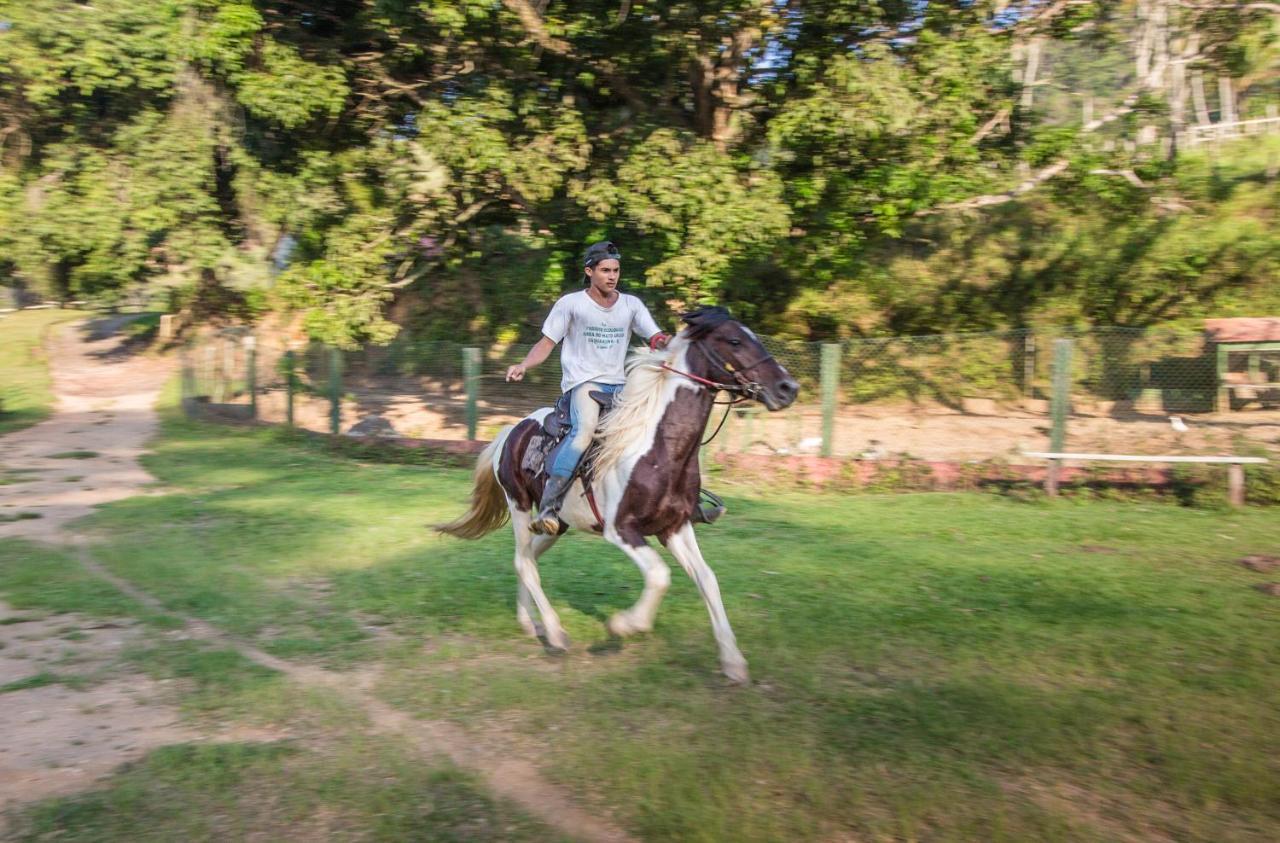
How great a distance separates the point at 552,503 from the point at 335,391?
12.8 m

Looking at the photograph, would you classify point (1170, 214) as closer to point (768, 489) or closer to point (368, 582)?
point (768, 489)

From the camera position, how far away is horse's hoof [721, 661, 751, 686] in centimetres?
582

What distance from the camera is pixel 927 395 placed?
53.0ft

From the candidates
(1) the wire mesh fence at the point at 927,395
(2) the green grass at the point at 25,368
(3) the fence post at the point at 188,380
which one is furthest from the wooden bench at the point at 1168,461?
(2) the green grass at the point at 25,368

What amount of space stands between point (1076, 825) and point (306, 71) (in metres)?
15.0

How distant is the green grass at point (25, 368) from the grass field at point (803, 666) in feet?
42.1

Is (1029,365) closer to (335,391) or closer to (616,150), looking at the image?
(616,150)

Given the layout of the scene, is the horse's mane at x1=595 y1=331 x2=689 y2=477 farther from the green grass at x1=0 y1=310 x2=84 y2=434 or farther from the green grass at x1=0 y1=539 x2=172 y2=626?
the green grass at x1=0 y1=310 x2=84 y2=434

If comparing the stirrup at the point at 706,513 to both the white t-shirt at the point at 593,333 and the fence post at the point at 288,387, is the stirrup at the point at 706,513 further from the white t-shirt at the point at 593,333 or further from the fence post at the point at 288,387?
the fence post at the point at 288,387

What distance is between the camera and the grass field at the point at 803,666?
437 cm

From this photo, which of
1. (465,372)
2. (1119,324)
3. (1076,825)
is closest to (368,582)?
(1076,825)

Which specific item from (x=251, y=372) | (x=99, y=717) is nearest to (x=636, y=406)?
(x=99, y=717)

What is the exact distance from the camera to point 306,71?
15758mm

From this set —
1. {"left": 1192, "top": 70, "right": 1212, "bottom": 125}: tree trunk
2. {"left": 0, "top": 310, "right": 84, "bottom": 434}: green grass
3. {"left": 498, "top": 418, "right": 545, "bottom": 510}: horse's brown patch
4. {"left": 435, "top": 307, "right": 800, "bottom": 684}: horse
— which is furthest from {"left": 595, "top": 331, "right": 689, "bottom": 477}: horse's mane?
{"left": 1192, "top": 70, "right": 1212, "bottom": 125}: tree trunk
